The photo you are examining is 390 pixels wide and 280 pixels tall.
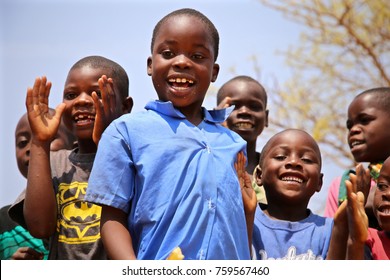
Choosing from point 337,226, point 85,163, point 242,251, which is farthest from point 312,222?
point 85,163

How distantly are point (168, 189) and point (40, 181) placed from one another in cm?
70

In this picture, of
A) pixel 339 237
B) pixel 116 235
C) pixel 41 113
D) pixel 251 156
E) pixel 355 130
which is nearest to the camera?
pixel 116 235

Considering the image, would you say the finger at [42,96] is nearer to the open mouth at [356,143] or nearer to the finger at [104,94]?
the finger at [104,94]

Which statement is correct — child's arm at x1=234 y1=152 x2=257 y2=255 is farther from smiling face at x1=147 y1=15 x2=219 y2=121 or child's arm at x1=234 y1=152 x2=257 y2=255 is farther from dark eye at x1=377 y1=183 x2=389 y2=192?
dark eye at x1=377 y1=183 x2=389 y2=192

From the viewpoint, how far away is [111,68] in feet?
13.4

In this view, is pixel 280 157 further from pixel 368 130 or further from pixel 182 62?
pixel 182 62

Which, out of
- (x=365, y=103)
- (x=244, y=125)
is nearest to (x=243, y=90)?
(x=244, y=125)

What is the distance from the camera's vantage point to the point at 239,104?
530 cm

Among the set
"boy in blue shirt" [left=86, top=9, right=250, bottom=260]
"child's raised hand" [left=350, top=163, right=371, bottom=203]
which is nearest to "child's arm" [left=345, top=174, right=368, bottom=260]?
"child's raised hand" [left=350, top=163, right=371, bottom=203]

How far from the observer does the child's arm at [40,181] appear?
3543mm
